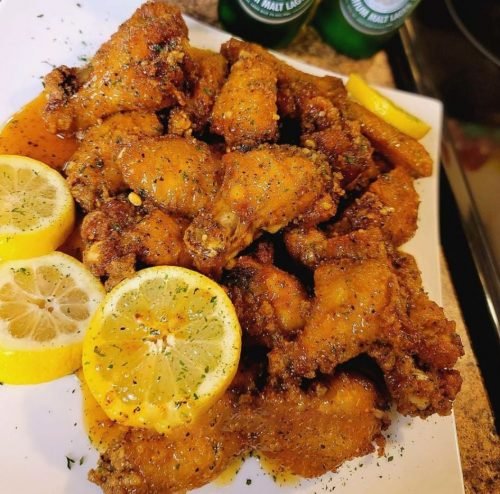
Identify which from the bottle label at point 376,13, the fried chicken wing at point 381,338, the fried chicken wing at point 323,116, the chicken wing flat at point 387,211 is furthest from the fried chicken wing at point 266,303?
the bottle label at point 376,13

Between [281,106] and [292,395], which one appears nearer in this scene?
[292,395]

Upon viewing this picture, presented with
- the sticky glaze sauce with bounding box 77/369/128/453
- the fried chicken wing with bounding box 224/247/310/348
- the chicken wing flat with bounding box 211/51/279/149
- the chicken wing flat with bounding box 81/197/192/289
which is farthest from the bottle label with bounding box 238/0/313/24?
the sticky glaze sauce with bounding box 77/369/128/453

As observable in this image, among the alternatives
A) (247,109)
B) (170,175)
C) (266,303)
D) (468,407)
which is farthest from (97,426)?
(468,407)

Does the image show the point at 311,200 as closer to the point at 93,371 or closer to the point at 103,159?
the point at 103,159

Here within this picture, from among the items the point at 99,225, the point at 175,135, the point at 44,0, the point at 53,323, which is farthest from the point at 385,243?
the point at 44,0

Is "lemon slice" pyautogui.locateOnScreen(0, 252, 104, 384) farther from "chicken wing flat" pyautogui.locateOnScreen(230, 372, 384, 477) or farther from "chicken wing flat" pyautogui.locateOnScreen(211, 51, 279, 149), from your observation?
"chicken wing flat" pyautogui.locateOnScreen(211, 51, 279, 149)

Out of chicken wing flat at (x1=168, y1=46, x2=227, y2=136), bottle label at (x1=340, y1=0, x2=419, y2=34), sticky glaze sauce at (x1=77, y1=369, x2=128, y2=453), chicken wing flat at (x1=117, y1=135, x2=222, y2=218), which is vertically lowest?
sticky glaze sauce at (x1=77, y1=369, x2=128, y2=453)

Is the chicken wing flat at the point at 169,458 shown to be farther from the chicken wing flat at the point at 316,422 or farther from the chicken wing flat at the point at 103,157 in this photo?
the chicken wing flat at the point at 103,157
